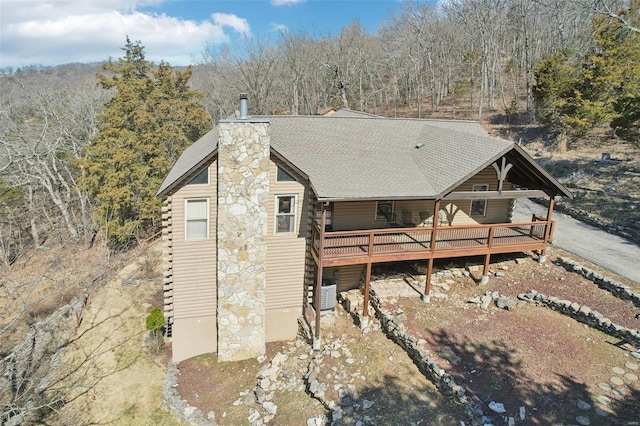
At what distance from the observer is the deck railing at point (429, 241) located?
14688mm

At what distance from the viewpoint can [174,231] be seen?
13.8 meters

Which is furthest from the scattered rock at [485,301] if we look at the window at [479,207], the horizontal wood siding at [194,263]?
the horizontal wood siding at [194,263]

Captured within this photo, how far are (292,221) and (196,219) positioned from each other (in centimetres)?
338

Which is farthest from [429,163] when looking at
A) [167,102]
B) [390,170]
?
[167,102]

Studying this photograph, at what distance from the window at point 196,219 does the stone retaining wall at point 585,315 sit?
39.4 ft

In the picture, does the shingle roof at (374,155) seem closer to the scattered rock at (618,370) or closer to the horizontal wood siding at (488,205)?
the horizontal wood siding at (488,205)

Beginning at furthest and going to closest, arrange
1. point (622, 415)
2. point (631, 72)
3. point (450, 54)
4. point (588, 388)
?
1. point (450, 54)
2. point (631, 72)
3. point (588, 388)
4. point (622, 415)

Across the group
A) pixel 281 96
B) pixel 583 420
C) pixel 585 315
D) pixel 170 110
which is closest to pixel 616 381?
pixel 583 420

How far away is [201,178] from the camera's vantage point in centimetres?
1369

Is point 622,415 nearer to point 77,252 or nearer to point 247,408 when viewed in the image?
point 247,408

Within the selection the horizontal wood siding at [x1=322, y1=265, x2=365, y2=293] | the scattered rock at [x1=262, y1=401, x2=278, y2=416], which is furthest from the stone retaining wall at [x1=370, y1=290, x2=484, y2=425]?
the scattered rock at [x1=262, y1=401, x2=278, y2=416]

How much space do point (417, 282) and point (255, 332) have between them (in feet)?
22.5

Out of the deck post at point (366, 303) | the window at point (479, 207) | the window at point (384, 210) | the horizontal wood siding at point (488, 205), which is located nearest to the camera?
the deck post at point (366, 303)

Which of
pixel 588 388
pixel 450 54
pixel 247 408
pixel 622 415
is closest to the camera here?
pixel 622 415
